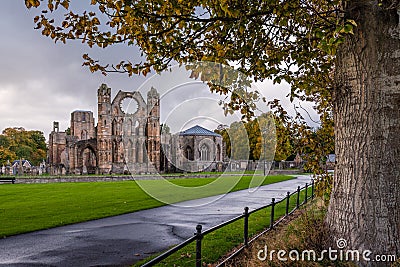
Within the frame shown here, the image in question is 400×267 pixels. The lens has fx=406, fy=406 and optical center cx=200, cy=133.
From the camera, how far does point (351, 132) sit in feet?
21.8

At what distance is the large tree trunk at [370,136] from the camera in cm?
617

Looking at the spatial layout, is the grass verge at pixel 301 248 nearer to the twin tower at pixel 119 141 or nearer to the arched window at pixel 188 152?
the twin tower at pixel 119 141

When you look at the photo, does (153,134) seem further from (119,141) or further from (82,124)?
(82,124)

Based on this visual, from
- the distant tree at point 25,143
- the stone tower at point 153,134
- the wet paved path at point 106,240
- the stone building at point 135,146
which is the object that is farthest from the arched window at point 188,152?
the wet paved path at point 106,240

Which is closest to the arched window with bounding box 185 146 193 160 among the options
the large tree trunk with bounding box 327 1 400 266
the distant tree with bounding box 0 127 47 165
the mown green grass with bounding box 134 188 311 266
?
the distant tree with bounding box 0 127 47 165

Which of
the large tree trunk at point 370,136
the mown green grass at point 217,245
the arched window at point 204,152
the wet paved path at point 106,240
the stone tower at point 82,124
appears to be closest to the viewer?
the large tree trunk at point 370,136

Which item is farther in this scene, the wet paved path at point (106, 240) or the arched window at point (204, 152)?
the arched window at point (204, 152)

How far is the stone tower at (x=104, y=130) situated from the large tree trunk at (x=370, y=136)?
6105 centimetres

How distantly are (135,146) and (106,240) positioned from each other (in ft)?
205

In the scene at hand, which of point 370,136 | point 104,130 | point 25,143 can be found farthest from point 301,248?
point 25,143

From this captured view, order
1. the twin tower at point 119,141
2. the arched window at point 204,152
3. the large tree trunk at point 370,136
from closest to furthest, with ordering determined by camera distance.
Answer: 1. the large tree trunk at point 370,136
2. the twin tower at point 119,141
3. the arched window at point 204,152

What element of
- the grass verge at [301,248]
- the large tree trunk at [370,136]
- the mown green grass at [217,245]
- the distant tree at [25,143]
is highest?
the distant tree at [25,143]

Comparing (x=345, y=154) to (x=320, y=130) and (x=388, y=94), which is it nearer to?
(x=388, y=94)

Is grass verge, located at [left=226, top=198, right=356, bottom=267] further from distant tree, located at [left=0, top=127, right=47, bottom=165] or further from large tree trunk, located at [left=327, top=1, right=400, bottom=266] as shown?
distant tree, located at [left=0, top=127, right=47, bottom=165]
